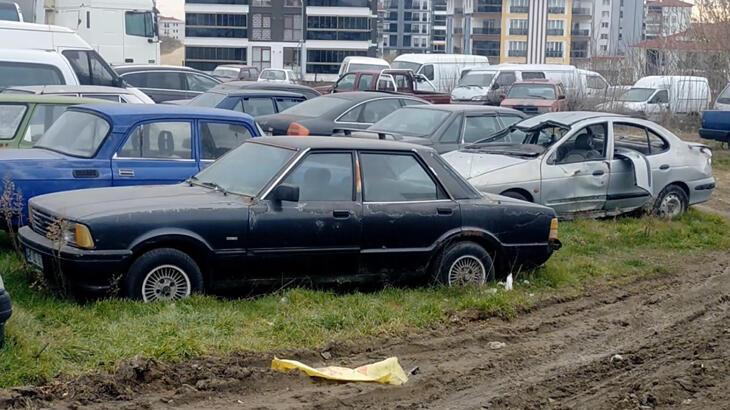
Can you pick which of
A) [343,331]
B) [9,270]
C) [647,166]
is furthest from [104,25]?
[343,331]

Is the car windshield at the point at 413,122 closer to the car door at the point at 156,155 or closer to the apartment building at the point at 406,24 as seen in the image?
the car door at the point at 156,155

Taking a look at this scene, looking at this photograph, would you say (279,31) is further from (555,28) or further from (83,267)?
(83,267)

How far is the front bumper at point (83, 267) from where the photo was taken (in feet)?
25.7

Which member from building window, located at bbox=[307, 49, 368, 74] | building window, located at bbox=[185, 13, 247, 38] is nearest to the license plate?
building window, located at bbox=[307, 49, 368, 74]

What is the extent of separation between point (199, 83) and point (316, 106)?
27.1 feet

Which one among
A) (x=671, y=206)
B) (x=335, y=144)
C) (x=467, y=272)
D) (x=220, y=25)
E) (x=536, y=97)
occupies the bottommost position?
(x=671, y=206)

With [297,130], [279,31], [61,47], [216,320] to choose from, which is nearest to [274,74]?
[61,47]

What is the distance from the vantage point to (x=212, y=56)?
79000 millimetres

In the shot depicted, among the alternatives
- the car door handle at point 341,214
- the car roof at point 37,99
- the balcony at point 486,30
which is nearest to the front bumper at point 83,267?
the car door handle at point 341,214

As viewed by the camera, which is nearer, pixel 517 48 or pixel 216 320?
pixel 216 320

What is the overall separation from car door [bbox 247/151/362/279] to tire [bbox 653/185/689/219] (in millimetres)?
6610

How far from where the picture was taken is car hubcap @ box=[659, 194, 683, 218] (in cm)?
1434

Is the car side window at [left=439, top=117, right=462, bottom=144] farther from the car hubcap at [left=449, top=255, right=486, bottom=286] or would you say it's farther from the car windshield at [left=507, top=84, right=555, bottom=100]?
the car windshield at [left=507, top=84, right=555, bottom=100]

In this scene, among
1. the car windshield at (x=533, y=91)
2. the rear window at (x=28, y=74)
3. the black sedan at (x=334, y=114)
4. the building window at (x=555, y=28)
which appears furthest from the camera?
the building window at (x=555, y=28)
